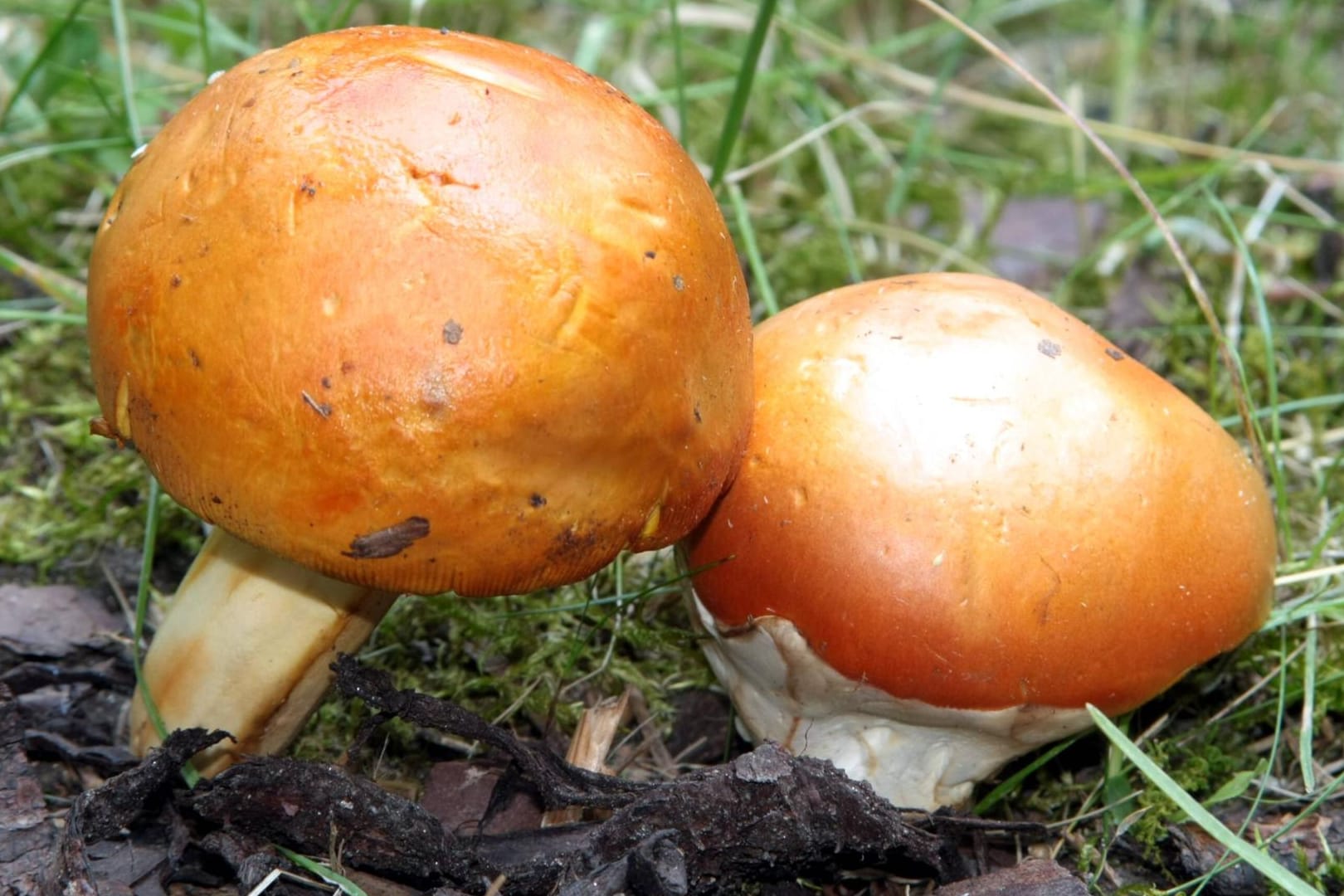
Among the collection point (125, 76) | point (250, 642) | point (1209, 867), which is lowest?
point (1209, 867)

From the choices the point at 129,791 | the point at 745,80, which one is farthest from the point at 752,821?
the point at 745,80

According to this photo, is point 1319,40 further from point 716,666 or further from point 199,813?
point 199,813

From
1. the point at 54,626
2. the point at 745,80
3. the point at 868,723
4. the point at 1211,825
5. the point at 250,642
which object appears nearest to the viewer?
the point at 1211,825

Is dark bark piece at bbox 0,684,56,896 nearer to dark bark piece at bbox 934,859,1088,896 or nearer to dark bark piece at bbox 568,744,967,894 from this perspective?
dark bark piece at bbox 568,744,967,894

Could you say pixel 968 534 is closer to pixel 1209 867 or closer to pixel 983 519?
pixel 983 519

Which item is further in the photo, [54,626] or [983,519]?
[54,626]

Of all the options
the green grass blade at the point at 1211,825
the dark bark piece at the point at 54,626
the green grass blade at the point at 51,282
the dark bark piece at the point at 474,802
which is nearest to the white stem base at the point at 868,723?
the green grass blade at the point at 1211,825

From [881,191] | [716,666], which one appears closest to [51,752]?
[716,666]
